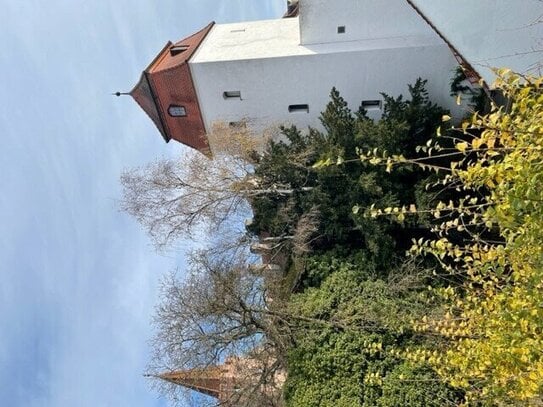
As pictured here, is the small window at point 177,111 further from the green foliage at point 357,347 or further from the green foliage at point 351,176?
the green foliage at point 357,347

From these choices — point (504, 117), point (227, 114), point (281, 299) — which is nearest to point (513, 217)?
point (504, 117)

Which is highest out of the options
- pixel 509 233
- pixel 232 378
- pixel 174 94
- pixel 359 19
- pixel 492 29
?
pixel 492 29

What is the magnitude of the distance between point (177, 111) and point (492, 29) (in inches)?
522

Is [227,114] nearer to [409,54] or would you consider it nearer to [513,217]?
[409,54]

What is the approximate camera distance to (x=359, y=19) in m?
16.8

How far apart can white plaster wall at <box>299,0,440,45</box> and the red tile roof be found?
4.76m

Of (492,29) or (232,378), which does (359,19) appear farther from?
(232,378)

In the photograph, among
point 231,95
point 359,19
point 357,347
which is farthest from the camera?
point 231,95

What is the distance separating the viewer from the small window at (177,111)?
20031mm

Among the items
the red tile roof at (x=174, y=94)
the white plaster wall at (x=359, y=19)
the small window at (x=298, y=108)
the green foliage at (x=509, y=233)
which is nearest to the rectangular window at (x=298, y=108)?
the small window at (x=298, y=108)

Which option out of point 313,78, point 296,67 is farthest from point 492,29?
point 296,67

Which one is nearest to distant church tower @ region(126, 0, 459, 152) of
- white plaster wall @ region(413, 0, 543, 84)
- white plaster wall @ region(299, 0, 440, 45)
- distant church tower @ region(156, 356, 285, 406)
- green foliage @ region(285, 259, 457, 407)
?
white plaster wall @ region(299, 0, 440, 45)

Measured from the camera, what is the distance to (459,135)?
55.5ft

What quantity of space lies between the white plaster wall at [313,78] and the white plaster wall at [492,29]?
5590mm
